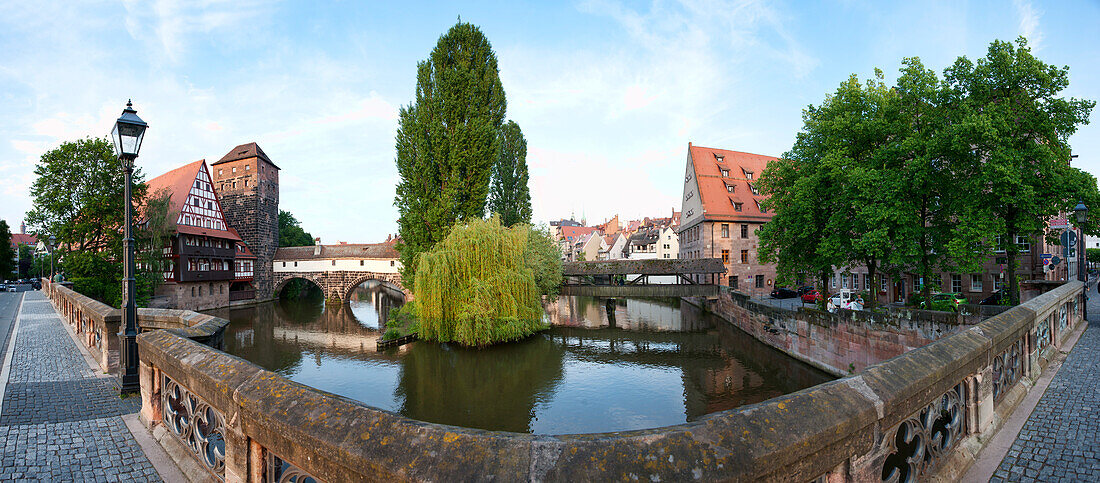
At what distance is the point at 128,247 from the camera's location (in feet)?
20.2

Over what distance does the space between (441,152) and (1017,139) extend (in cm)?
2205

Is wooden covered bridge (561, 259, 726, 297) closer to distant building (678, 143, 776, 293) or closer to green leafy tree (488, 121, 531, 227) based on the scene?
distant building (678, 143, 776, 293)

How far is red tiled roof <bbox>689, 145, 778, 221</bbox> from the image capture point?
3584 centimetres

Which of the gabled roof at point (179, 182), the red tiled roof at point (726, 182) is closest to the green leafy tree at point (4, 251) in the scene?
the gabled roof at point (179, 182)

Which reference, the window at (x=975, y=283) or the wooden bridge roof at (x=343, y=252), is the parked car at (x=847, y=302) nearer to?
the window at (x=975, y=283)

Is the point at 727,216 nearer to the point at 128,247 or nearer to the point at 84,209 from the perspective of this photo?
the point at 128,247

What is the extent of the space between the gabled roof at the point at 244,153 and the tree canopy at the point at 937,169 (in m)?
45.3

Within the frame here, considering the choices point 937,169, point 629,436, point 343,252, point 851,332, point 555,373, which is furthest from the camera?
point 343,252

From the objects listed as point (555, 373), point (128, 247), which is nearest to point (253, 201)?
point (555, 373)

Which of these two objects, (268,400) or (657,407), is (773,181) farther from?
(268,400)

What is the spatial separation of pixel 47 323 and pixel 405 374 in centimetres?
1078

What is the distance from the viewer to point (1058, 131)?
1320 cm

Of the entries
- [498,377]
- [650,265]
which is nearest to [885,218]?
[498,377]

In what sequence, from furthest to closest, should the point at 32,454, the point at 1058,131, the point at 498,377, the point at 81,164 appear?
the point at 81,164 < the point at 498,377 < the point at 1058,131 < the point at 32,454
